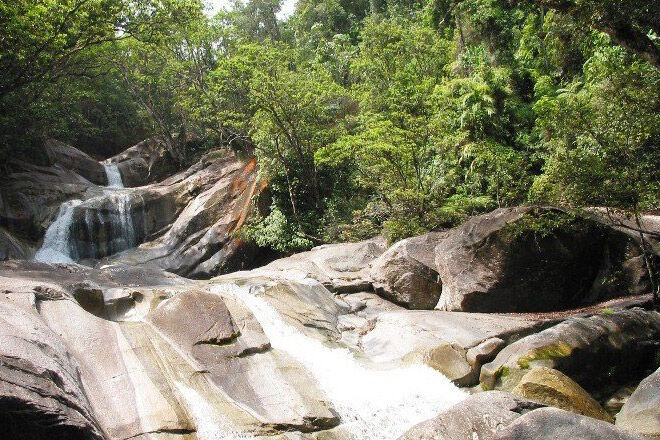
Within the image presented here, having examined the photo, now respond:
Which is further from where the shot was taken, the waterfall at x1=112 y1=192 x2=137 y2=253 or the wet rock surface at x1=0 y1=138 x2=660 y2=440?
the waterfall at x1=112 y1=192 x2=137 y2=253

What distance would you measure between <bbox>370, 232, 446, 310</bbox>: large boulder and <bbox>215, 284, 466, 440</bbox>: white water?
3.53m

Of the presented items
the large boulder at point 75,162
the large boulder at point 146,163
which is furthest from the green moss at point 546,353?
the large boulder at point 146,163

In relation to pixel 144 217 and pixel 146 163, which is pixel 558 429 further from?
pixel 146 163

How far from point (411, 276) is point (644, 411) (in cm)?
683

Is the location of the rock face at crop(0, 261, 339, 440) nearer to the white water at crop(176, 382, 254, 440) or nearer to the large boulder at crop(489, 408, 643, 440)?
the white water at crop(176, 382, 254, 440)

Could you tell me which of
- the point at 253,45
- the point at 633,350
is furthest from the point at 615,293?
the point at 253,45

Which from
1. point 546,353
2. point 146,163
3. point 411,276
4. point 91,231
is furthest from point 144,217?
point 546,353

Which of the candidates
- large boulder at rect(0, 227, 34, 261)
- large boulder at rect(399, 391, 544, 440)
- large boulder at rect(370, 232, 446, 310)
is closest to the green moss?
large boulder at rect(399, 391, 544, 440)

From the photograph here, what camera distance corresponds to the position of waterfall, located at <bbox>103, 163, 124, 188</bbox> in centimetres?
2813

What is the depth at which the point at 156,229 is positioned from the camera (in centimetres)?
2152

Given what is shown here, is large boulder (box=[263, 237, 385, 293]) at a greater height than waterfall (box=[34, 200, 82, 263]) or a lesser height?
lesser

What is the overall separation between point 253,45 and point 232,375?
15198 millimetres

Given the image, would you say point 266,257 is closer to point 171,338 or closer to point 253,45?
point 253,45

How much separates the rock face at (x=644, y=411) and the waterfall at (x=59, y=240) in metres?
19.3
